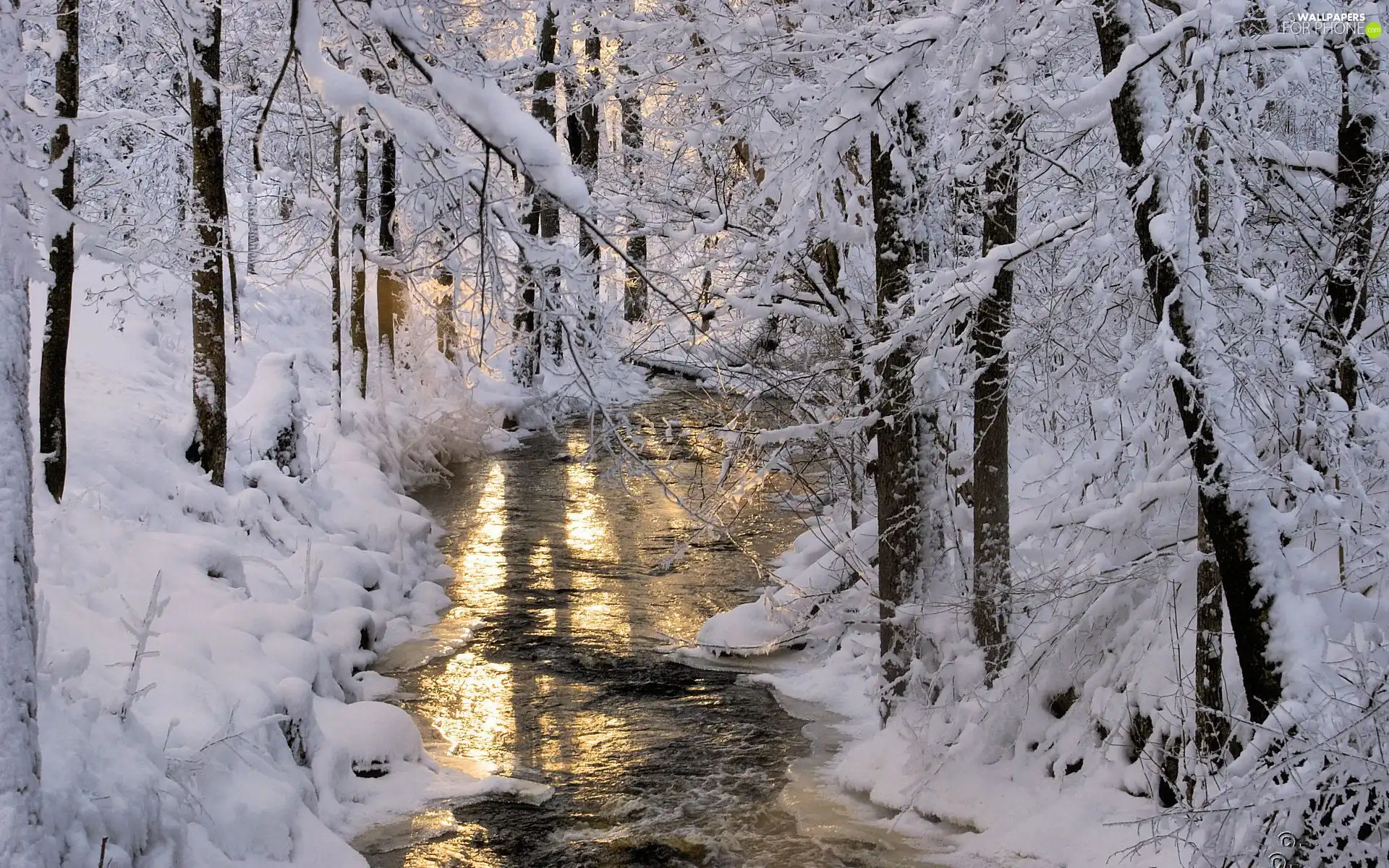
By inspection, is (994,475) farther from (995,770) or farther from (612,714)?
(612,714)

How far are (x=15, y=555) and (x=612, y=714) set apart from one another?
606 cm

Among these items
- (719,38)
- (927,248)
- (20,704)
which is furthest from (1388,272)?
(20,704)

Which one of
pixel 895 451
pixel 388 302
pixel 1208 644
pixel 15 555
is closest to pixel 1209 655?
pixel 1208 644

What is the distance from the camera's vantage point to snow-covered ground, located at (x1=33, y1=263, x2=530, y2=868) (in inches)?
217

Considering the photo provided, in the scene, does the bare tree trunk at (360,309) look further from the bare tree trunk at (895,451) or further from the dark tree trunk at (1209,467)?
the dark tree trunk at (1209,467)

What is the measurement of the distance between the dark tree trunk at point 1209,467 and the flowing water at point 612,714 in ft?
7.73

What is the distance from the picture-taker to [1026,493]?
12.0 metres

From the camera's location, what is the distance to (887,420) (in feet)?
28.4

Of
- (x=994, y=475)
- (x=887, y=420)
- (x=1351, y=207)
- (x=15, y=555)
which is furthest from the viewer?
(x=887, y=420)

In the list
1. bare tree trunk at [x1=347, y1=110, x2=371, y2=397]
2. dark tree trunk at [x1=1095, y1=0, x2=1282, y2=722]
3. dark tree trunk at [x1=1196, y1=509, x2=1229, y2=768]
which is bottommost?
dark tree trunk at [x1=1196, y1=509, x2=1229, y2=768]

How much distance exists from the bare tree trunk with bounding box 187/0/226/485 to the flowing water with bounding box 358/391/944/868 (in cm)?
302


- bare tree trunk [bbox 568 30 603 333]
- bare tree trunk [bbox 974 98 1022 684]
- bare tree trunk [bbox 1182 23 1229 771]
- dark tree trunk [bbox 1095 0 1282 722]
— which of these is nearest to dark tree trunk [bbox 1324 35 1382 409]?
bare tree trunk [bbox 1182 23 1229 771]

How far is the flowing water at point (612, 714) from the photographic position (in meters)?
7.50

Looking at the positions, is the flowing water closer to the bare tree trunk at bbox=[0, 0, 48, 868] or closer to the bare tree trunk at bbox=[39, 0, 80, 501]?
the bare tree trunk at bbox=[0, 0, 48, 868]
